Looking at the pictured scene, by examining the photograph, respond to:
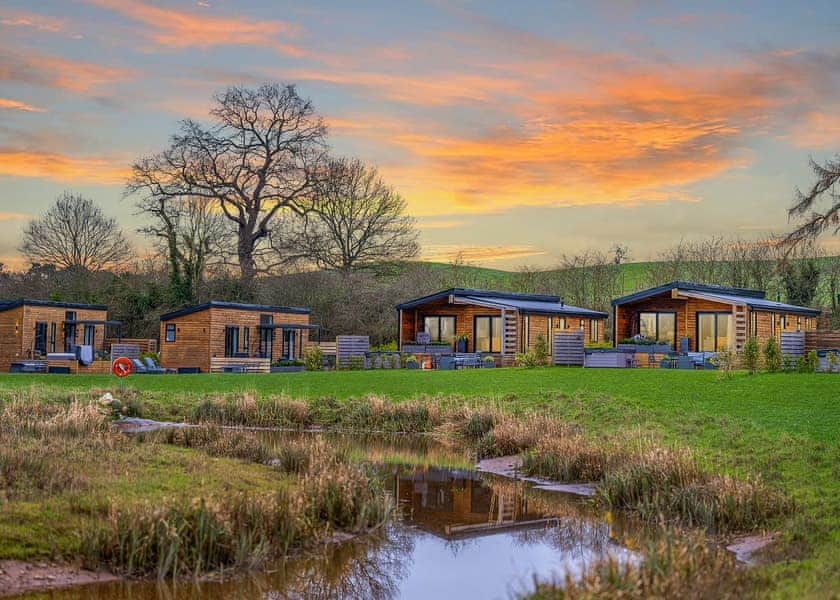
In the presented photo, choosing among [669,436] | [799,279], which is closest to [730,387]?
[669,436]

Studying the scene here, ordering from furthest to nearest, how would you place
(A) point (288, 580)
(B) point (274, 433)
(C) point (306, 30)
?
(C) point (306, 30) < (B) point (274, 433) < (A) point (288, 580)

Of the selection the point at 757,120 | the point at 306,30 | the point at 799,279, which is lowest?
the point at 799,279

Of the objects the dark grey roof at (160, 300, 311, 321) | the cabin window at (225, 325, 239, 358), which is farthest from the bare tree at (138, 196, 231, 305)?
the cabin window at (225, 325, 239, 358)

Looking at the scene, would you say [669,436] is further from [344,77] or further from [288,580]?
[344,77]

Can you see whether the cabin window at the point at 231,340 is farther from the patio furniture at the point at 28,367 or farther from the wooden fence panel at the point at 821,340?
the wooden fence panel at the point at 821,340

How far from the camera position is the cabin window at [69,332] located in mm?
36625

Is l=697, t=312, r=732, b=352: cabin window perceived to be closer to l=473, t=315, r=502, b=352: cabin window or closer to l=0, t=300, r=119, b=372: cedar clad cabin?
l=473, t=315, r=502, b=352: cabin window

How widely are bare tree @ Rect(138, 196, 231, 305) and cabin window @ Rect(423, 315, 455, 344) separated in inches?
492

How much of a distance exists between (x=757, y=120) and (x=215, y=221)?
2928cm

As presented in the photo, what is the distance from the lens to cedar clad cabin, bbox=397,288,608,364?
35.4 meters

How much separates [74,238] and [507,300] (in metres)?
24.6

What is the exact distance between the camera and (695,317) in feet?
116

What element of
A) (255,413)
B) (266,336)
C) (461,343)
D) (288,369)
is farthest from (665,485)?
(266,336)

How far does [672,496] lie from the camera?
10188mm
